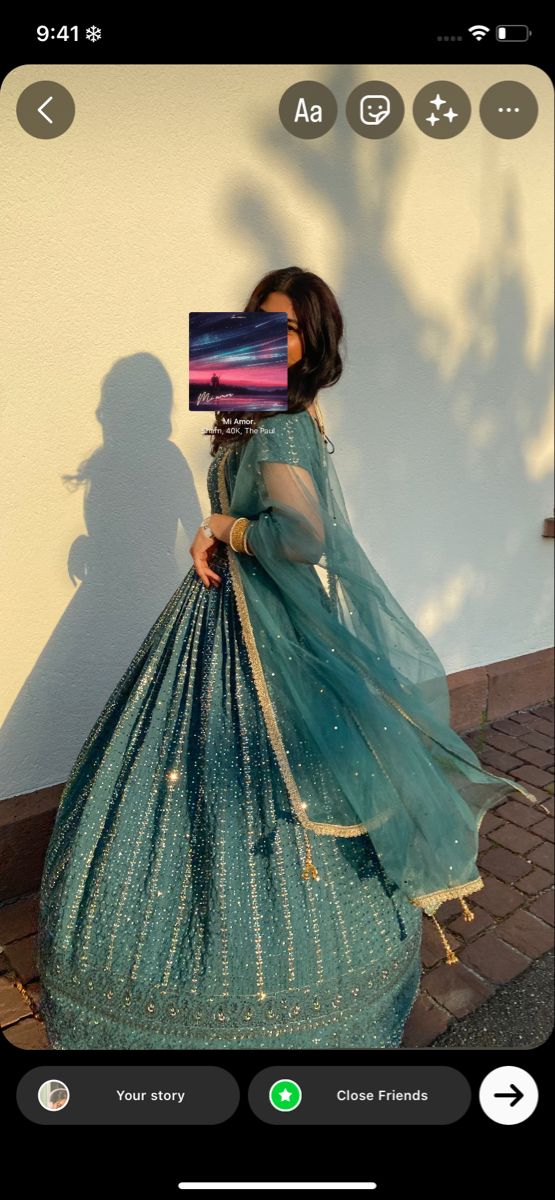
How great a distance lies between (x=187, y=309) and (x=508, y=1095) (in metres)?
2.45

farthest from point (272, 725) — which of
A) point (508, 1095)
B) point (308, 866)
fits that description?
point (508, 1095)

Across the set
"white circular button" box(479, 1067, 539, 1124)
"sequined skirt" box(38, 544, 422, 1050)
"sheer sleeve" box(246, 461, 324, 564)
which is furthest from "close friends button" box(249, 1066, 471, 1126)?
"sheer sleeve" box(246, 461, 324, 564)

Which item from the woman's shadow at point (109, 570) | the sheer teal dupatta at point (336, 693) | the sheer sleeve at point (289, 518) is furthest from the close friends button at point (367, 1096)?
the woman's shadow at point (109, 570)

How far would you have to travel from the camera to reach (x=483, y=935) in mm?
2510

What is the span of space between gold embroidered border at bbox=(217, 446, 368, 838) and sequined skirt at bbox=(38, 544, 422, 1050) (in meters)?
0.03

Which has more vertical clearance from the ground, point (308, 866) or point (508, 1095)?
point (308, 866)

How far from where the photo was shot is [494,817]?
128 inches

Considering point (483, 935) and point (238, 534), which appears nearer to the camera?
point (238, 534)

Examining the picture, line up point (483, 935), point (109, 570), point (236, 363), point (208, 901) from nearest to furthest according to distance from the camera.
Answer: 1. point (236, 363)
2. point (208, 901)
3. point (483, 935)
4. point (109, 570)
